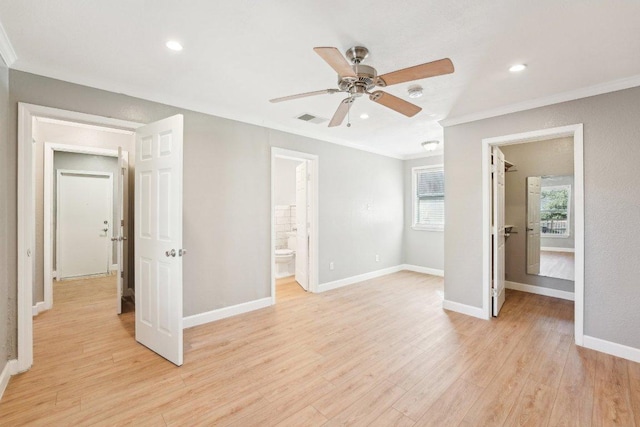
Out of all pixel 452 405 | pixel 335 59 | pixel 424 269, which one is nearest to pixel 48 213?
pixel 335 59

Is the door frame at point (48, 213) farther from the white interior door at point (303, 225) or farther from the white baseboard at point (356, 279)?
the white baseboard at point (356, 279)

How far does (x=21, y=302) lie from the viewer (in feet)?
7.85

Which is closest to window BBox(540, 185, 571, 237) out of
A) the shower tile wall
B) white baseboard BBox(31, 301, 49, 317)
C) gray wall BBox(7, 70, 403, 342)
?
gray wall BBox(7, 70, 403, 342)

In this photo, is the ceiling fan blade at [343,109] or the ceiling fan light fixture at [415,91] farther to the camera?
the ceiling fan light fixture at [415,91]

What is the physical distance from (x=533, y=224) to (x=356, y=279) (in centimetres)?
305

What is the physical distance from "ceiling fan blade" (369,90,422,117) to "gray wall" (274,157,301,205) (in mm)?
4131

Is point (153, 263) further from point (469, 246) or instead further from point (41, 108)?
point (469, 246)

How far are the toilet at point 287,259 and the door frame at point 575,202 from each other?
338 cm

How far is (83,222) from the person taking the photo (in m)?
5.81

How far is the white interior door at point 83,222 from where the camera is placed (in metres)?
5.59

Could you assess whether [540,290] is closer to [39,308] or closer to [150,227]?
[150,227]

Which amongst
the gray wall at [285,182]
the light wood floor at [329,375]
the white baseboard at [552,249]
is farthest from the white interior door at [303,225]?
the white baseboard at [552,249]

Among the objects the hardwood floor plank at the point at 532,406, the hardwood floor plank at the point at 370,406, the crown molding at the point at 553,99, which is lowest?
the hardwood floor plank at the point at 532,406

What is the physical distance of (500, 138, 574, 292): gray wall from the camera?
426cm
